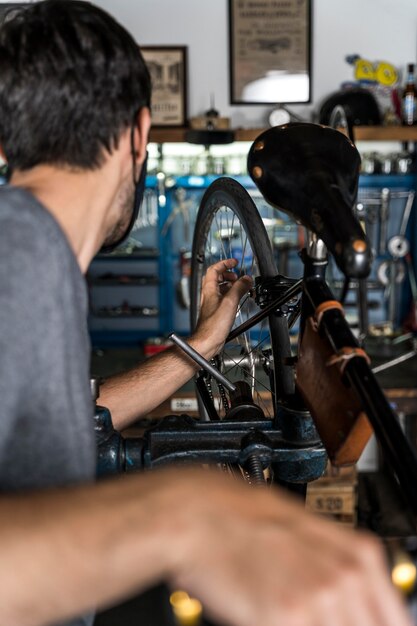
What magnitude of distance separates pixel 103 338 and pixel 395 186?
2025mm

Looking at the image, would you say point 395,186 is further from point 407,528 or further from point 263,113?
point 407,528

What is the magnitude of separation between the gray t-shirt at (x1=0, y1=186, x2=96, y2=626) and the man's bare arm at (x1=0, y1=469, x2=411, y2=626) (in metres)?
0.11

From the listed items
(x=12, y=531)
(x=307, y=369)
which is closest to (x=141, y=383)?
(x=307, y=369)

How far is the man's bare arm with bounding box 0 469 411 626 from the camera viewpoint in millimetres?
405

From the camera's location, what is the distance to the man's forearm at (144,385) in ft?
4.27

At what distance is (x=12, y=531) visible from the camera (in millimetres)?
472

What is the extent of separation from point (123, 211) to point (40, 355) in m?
0.28

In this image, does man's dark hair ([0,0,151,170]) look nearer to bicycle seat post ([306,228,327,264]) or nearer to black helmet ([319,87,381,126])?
bicycle seat post ([306,228,327,264])

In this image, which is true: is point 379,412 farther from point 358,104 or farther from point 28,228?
point 358,104

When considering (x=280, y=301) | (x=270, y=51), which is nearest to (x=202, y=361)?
(x=280, y=301)

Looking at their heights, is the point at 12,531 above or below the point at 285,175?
below

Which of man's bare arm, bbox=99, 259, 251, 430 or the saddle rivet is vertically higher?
the saddle rivet

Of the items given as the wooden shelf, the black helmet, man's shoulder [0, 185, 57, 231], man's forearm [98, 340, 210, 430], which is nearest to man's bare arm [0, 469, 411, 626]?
man's shoulder [0, 185, 57, 231]

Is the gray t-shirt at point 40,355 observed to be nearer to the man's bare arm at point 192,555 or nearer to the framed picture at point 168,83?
the man's bare arm at point 192,555
